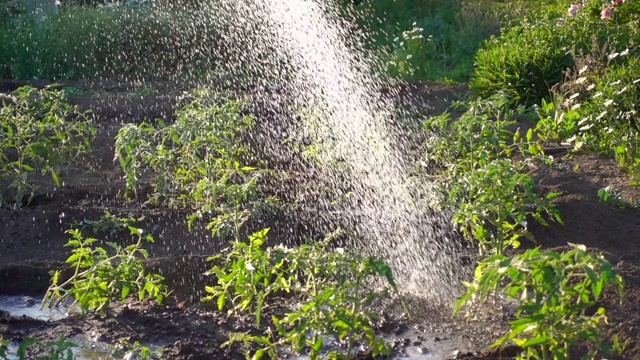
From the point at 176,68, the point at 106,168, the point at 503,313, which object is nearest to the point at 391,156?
the point at 106,168

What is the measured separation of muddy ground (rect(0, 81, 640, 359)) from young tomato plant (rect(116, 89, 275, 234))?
0.12m

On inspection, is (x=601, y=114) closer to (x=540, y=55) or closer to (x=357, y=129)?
(x=540, y=55)

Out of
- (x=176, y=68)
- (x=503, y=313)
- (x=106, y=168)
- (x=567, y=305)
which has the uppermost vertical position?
(x=176, y=68)

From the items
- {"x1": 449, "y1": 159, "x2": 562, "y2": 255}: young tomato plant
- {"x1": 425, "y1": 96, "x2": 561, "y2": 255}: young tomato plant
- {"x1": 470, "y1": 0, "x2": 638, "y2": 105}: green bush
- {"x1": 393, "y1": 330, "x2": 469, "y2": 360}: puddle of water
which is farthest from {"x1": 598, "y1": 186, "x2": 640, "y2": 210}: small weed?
{"x1": 470, "y1": 0, "x2": 638, "y2": 105}: green bush

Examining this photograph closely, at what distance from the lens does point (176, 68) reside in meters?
9.53

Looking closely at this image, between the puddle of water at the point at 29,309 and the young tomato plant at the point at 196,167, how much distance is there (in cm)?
74

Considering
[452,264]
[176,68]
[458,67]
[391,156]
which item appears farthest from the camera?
[176,68]

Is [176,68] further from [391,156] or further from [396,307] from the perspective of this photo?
[396,307]

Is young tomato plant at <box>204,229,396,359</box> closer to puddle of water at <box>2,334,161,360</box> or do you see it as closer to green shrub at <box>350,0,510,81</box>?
puddle of water at <box>2,334,161,360</box>

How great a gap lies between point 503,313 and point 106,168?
317cm

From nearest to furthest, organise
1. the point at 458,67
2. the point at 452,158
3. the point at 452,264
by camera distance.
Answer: the point at 452,264 → the point at 452,158 → the point at 458,67

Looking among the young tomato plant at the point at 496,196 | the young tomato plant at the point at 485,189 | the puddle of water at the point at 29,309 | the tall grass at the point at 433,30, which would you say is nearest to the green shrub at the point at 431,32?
the tall grass at the point at 433,30

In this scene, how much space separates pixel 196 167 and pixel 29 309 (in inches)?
A: 45.7

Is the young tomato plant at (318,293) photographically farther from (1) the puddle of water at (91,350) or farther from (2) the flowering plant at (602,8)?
(2) the flowering plant at (602,8)
